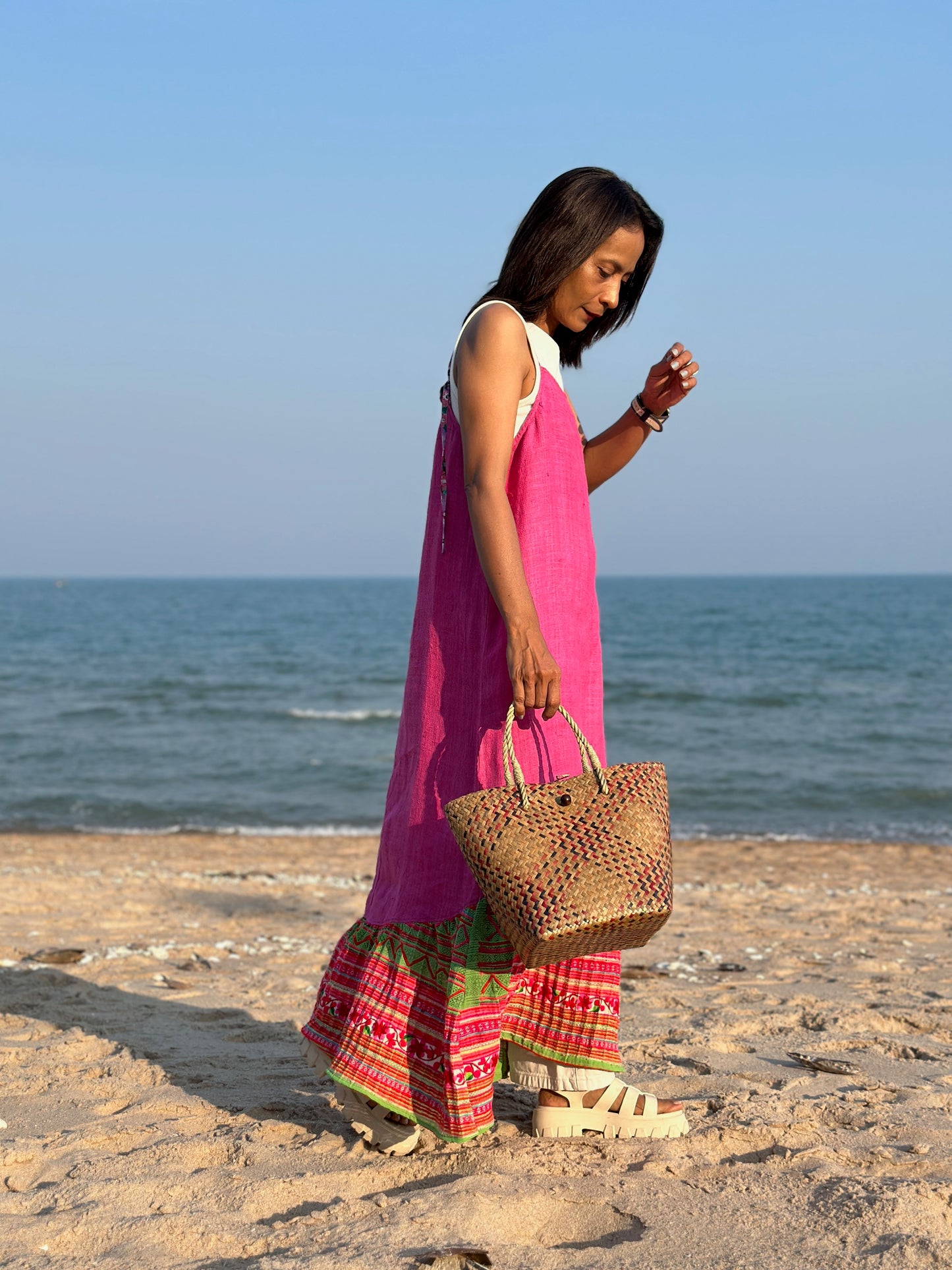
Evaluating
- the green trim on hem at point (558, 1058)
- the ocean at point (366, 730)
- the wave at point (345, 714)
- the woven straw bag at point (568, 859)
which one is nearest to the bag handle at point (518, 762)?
the woven straw bag at point (568, 859)

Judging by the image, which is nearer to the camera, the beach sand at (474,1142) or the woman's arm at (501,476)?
the beach sand at (474,1142)

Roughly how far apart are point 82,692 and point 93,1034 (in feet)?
59.3

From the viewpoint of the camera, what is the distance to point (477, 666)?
217cm

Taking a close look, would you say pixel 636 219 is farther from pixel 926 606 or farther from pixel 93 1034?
pixel 926 606

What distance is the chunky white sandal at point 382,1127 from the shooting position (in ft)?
7.02

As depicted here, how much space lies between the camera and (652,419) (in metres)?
2.56

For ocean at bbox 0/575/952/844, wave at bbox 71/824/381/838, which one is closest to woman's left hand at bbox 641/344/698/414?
wave at bbox 71/824/381/838

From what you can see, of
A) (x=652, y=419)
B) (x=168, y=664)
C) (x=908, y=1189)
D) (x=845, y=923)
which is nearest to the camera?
(x=908, y=1189)

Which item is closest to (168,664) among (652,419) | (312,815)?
(312,815)

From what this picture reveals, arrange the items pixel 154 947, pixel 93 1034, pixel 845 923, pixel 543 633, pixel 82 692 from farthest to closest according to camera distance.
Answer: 1. pixel 82 692
2. pixel 845 923
3. pixel 154 947
4. pixel 93 1034
5. pixel 543 633

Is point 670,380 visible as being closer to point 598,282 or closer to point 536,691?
point 598,282

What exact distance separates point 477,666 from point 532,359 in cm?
61

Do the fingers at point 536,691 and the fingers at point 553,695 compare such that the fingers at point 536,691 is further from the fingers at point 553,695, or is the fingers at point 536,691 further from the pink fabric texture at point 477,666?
the pink fabric texture at point 477,666

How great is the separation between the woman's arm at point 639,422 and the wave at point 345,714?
14732 millimetres
